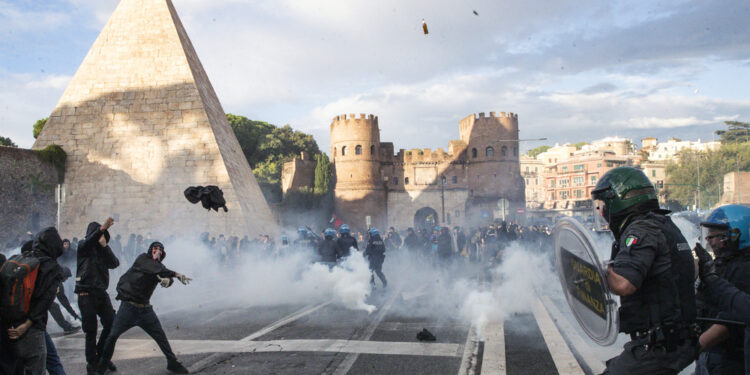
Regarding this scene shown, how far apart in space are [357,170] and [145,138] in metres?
32.2

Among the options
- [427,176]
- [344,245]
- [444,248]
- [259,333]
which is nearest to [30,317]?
[259,333]

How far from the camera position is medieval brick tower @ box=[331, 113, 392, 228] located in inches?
2208

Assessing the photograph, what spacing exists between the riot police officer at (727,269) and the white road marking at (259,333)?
196 inches

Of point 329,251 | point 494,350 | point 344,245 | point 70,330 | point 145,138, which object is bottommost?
point 70,330

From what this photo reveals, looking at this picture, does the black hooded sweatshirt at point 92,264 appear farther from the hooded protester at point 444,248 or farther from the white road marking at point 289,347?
the hooded protester at point 444,248

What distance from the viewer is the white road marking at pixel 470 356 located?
17.8 feet

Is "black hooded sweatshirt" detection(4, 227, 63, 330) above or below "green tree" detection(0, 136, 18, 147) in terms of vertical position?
below

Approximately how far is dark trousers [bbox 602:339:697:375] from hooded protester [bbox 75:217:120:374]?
562 cm

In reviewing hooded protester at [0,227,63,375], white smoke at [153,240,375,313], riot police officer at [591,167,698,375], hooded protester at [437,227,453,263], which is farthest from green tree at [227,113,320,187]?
riot police officer at [591,167,698,375]

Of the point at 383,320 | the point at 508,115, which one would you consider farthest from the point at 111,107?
the point at 508,115

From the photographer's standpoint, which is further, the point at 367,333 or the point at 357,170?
the point at 357,170

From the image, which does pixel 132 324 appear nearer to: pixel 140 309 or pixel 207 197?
pixel 140 309

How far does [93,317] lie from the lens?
611cm

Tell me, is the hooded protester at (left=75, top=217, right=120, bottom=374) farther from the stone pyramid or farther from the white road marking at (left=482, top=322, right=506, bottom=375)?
the stone pyramid
